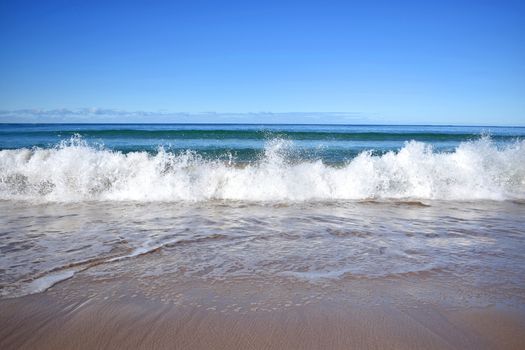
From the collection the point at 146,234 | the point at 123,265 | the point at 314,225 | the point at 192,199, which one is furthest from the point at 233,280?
the point at 192,199

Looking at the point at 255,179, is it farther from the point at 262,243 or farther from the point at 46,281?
the point at 46,281

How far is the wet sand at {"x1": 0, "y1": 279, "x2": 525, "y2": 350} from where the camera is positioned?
2143 mm

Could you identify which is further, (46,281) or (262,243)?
(262,243)

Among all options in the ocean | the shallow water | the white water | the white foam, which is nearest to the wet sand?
the white foam

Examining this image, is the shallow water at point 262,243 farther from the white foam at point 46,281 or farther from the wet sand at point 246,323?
the wet sand at point 246,323

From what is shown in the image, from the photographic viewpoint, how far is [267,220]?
17.1ft

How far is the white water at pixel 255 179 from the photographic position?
723 cm

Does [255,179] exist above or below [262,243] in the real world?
above

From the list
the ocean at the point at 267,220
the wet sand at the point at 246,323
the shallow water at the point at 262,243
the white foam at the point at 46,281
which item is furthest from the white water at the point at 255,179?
the wet sand at the point at 246,323

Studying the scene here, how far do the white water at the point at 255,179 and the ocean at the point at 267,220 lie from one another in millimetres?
33

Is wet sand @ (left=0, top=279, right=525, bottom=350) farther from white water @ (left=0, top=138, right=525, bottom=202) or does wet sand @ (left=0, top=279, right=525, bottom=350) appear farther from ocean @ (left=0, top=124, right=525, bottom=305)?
white water @ (left=0, top=138, right=525, bottom=202)

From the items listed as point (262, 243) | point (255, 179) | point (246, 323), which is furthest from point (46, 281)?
point (255, 179)

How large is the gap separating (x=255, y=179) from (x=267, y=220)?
8.15ft

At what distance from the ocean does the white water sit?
0.11 ft
